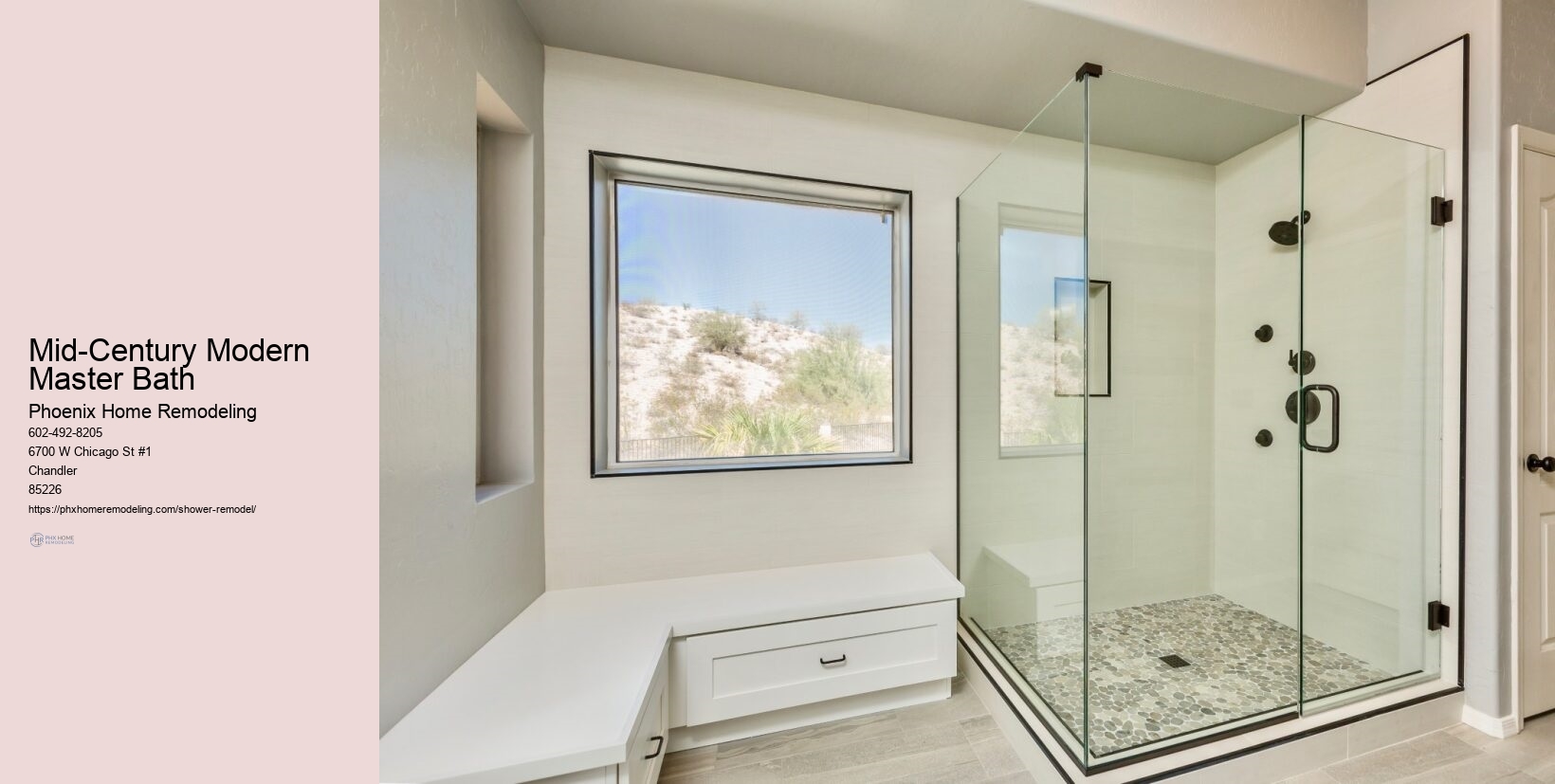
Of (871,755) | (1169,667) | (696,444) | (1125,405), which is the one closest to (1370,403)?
(1125,405)

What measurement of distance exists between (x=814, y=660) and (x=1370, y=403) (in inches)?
78.4

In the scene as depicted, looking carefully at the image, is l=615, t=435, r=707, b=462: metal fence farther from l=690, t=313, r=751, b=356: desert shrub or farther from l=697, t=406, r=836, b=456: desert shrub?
l=690, t=313, r=751, b=356: desert shrub

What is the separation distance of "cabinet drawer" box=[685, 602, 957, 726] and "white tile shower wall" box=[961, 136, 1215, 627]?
31 cm

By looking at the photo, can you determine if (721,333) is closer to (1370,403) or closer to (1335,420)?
(1335,420)

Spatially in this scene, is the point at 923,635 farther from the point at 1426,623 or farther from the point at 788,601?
the point at 1426,623

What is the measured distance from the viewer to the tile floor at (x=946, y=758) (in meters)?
1.24

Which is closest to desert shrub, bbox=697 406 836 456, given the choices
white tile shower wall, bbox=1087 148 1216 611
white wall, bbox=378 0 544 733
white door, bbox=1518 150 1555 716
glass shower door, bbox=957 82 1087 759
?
glass shower door, bbox=957 82 1087 759

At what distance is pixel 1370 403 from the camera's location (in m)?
1.51

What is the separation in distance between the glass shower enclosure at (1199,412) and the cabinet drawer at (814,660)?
0.91 ft

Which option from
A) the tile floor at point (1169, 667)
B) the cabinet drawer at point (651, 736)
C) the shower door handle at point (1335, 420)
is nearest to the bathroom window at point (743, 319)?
the cabinet drawer at point (651, 736)

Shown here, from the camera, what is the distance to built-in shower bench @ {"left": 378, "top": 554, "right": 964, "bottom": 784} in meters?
0.86

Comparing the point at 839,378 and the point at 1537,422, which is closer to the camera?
the point at 1537,422
